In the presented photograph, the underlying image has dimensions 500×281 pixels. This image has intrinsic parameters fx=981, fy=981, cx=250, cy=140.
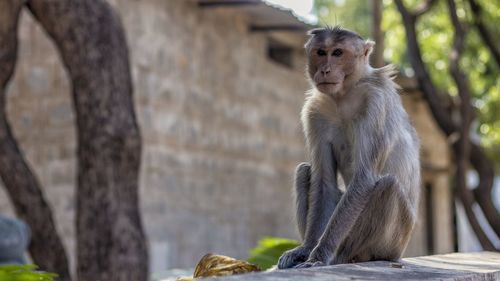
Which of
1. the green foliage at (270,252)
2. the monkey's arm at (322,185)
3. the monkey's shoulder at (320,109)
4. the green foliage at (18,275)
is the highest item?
the monkey's shoulder at (320,109)

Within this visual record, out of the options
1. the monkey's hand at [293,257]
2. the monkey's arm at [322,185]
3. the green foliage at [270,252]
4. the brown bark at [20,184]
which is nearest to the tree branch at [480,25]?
the green foliage at [270,252]

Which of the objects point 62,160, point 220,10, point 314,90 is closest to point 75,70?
point 314,90

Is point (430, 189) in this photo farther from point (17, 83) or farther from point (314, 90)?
point (314, 90)

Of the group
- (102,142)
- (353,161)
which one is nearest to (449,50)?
(102,142)

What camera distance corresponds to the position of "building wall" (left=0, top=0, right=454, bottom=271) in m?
12.3

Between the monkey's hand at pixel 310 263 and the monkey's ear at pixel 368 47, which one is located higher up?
the monkey's ear at pixel 368 47

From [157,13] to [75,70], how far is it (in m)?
Answer: 4.85

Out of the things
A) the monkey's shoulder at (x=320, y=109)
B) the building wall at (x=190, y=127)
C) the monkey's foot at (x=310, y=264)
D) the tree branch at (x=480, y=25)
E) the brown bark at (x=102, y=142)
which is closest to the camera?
the monkey's foot at (x=310, y=264)

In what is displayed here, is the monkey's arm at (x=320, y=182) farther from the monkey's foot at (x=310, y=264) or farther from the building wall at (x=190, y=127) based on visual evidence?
the building wall at (x=190, y=127)

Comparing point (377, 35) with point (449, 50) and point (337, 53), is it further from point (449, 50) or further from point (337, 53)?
point (337, 53)

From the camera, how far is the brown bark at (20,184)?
8.09 m

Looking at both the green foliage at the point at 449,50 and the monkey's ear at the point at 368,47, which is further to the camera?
the green foliage at the point at 449,50

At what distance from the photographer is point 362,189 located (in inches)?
236

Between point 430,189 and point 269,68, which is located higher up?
point 269,68
